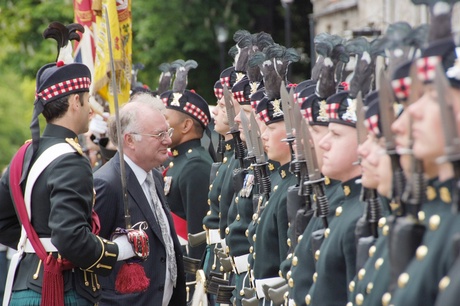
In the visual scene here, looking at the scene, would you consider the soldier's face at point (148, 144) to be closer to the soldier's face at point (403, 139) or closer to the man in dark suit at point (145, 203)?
the man in dark suit at point (145, 203)

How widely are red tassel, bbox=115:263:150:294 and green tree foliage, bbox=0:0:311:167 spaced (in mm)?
15616

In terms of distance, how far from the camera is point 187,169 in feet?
30.1

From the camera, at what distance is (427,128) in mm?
4027

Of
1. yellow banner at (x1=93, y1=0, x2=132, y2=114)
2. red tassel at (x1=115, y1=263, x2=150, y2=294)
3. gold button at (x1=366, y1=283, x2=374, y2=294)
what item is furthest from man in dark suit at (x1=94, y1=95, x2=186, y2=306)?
gold button at (x1=366, y1=283, x2=374, y2=294)

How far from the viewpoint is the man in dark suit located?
7.18m

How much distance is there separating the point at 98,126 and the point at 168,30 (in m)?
11.4

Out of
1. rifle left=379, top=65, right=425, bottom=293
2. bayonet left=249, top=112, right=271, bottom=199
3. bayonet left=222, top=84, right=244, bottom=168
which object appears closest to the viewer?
rifle left=379, top=65, right=425, bottom=293

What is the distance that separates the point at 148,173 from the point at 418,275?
11.7 feet

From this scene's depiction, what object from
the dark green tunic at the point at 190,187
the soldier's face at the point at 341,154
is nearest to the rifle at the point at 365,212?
the soldier's face at the point at 341,154

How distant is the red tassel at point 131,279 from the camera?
6.96 meters

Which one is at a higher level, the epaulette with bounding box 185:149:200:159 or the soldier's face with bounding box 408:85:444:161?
the epaulette with bounding box 185:149:200:159

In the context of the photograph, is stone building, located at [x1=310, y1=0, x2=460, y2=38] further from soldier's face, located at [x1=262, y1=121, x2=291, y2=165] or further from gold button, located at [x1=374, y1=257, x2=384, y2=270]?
gold button, located at [x1=374, y1=257, x2=384, y2=270]

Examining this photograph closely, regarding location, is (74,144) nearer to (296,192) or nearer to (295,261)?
(296,192)

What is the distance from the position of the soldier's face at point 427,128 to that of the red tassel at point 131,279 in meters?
3.17
